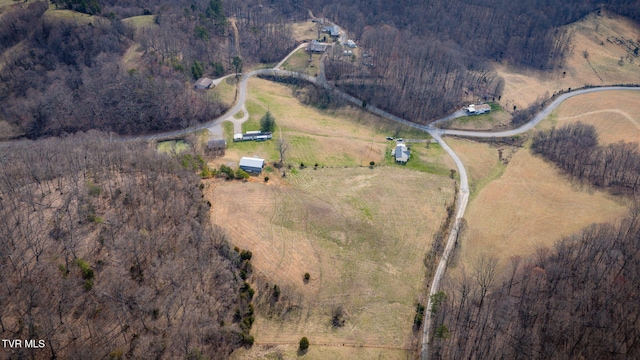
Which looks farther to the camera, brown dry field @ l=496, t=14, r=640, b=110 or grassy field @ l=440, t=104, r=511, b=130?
brown dry field @ l=496, t=14, r=640, b=110

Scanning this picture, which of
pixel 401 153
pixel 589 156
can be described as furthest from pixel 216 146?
pixel 589 156

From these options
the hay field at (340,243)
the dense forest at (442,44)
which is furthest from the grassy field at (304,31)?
the hay field at (340,243)

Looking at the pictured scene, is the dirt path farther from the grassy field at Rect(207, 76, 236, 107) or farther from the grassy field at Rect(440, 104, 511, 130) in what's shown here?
the grassy field at Rect(440, 104, 511, 130)

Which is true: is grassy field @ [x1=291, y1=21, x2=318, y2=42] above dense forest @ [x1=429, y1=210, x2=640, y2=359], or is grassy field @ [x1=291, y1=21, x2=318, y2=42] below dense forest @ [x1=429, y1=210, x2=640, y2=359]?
above

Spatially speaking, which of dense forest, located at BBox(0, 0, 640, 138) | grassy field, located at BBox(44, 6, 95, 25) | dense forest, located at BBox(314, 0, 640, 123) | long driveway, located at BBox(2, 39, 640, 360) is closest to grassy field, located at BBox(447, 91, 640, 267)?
long driveway, located at BBox(2, 39, 640, 360)

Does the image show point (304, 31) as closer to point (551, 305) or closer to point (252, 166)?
point (252, 166)

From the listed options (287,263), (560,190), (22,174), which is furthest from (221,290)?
(560,190)
